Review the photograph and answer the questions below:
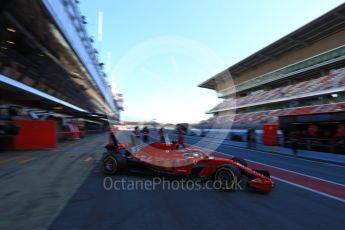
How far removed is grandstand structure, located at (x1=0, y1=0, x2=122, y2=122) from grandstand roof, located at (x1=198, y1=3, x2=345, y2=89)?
16.1m

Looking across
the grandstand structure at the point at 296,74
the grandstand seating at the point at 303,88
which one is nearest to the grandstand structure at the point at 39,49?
the grandstand structure at the point at 296,74

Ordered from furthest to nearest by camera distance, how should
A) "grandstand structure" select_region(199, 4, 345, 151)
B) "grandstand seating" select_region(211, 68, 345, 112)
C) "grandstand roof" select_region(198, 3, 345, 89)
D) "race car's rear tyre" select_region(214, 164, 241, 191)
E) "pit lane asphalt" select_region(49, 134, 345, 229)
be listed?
"grandstand roof" select_region(198, 3, 345, 89) < "grandstand structure" select_region(199, 4, 345, 151) < "grandstand seating" select_region(211, 68, 345, 112) < "race car's rear tyre" select_region(214, 164, 241, 191) < "pit lane asphalt" select_region(49, 134, 345, 229)

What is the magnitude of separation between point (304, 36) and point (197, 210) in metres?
45.1

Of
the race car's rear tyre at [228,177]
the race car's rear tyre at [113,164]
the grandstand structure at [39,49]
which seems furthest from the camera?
the grandstand structure at [39,49]

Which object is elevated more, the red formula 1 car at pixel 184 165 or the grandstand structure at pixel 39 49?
the grandstand structure at pixel 39 49

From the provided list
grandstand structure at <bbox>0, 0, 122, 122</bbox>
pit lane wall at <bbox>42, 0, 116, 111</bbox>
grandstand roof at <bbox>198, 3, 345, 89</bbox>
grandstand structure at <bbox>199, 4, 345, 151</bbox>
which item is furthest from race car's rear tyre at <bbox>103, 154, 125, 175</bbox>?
grandstand roof at <bbox>198, 3, 345, 89</bbox>

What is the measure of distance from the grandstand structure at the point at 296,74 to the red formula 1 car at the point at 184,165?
16056 mm

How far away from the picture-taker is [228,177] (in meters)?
7.51

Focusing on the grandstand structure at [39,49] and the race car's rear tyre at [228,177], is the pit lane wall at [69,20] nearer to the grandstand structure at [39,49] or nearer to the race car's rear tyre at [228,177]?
the grandstand structure at [39,49]

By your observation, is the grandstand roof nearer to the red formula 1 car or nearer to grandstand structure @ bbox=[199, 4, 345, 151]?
grandstand structure @ bbox=[199, 4, 345, 151]

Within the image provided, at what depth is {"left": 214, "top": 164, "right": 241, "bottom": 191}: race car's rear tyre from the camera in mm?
7398

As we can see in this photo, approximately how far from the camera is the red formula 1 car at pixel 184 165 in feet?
24.5

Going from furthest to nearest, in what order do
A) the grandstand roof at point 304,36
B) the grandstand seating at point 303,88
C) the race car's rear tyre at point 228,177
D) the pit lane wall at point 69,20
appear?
1. the grandstand roof at point 304,36
2. the grandstand seating at point 303,88
3. the pit lane wall at point 69,20
4. the race car's rear tyre at point 228,177

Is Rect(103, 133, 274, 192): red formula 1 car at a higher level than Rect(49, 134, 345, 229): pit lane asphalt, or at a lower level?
higher
